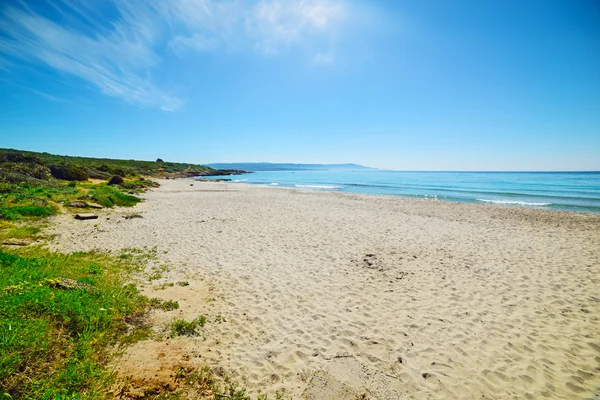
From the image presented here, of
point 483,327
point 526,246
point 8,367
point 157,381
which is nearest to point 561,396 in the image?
point 483,327

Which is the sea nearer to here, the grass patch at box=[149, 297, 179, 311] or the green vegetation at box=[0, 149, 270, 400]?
the grass patch at box=[149, 297, 179, 311]

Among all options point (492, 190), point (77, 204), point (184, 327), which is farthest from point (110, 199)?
point (492, 190)

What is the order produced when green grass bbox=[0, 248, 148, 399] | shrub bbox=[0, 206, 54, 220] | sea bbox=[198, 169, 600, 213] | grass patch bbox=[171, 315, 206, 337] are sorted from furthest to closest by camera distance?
sea bbox=[198, 169, 600, 213] < shrub bbox=[0, 206, 54, 220] < grass patch bbox=[171, 315, 206, 337] < green grass bbox=[0, 248, 148, 399]

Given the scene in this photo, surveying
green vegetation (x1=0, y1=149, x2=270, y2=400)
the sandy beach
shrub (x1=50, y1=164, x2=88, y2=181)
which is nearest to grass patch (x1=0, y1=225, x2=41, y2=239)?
the sandy beach

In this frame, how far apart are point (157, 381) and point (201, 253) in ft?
23.6

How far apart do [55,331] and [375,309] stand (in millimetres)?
7144

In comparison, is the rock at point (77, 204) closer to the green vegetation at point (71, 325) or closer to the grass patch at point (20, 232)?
the grass patch at point (20, 232)

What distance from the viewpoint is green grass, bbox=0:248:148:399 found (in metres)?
3.50

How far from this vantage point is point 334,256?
1143 centimetres

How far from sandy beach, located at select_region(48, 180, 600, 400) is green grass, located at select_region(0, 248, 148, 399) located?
61 centimetres

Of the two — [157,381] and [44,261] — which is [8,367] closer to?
[157,381]

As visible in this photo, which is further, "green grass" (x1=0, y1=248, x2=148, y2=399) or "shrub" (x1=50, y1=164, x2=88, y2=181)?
"shrub" (x1=50, y1=164, x2=88, y2=181)

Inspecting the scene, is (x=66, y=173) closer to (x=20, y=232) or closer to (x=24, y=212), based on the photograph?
(x=24, y=212)

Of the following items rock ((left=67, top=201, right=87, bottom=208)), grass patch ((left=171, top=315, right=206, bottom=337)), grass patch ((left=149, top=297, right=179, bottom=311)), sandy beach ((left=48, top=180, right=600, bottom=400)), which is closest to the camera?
sandy beach ((left=48, top=180, right=600, bottom=400))
